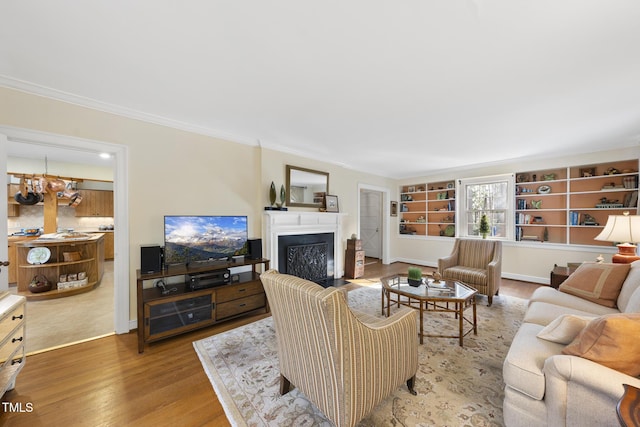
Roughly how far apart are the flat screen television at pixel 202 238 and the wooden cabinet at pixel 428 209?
15.8 feet

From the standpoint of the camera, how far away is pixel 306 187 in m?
4.30

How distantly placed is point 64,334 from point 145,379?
4.96 ft

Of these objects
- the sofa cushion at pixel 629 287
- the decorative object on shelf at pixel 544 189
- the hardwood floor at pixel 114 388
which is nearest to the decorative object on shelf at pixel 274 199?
the hardwood floor at pixel 114 388

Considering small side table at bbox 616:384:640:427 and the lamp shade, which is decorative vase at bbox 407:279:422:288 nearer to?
small side table at bbox 616:384:640:427

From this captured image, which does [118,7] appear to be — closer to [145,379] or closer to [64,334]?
[145,379]

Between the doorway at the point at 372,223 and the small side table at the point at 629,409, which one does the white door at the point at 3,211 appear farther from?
the doorway at the point at 372,223

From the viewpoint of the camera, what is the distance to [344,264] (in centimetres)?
510

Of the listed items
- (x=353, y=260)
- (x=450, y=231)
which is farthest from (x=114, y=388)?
(x=450, y=231)

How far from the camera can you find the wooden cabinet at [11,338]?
1.51 metres

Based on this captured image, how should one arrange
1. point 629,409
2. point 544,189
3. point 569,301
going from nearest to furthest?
point 629,409
point 569,301
point 544,189

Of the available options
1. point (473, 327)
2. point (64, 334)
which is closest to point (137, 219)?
point (64, 334)

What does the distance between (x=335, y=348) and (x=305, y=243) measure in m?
3.03

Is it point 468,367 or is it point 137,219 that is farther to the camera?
point 137,219

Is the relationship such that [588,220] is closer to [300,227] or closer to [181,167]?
[300,227]
